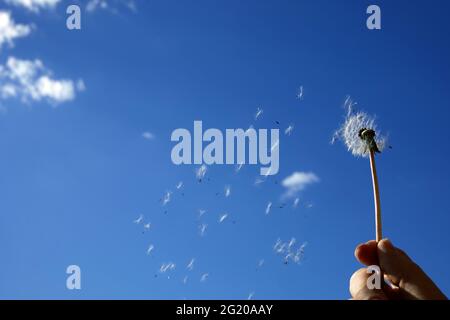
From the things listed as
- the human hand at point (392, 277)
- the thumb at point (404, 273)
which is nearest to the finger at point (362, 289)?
the human hand at point (392, 277)

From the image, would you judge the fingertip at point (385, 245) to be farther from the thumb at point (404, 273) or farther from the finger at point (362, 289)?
the finger at point (362, 289)

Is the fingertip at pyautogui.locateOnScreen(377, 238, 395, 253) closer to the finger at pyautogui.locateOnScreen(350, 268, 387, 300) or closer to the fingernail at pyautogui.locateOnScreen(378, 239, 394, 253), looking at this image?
the fingernail at pyautogui.locateOnScreen(378, 239, 394, 253)

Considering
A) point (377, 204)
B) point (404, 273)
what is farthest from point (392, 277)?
point (377, 204)

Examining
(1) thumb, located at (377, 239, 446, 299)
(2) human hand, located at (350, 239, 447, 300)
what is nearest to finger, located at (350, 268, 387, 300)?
(2) human hand, located at (350, 239, 447, 300)
